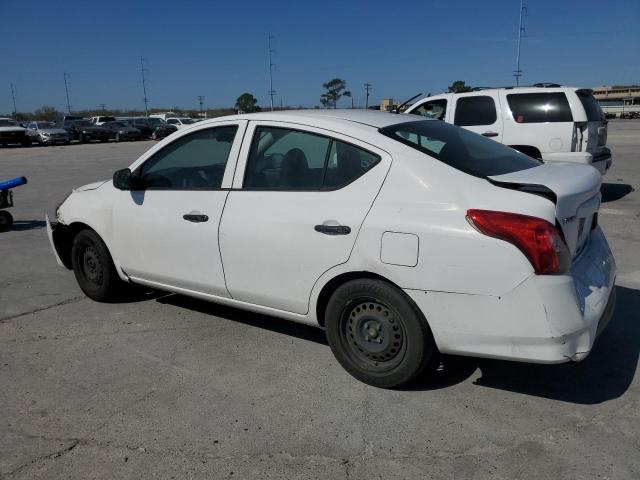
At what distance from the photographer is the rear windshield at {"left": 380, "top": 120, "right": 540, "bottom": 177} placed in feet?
10.7

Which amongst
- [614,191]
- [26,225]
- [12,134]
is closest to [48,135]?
[12,134]

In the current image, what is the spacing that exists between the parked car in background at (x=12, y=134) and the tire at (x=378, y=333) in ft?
112

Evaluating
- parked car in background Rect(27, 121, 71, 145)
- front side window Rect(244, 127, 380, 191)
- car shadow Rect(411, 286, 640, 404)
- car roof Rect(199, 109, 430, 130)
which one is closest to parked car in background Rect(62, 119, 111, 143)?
parked car in background Rect(27, 121, 71, 145)

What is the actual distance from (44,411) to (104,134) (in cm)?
3854

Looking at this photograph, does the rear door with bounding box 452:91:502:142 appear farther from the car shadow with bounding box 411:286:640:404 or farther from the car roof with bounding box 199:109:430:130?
the car shadow with bounding box 411:286:640:404

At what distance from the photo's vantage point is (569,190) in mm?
2969

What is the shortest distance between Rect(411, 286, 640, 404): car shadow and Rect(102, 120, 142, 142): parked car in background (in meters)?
38.7

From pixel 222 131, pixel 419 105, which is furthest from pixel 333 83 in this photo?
pixel 222 131

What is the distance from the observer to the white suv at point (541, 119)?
915 centimetres

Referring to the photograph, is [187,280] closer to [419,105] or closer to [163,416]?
[163,416]

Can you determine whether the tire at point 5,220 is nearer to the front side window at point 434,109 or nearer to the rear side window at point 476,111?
the front side window at point 434,109

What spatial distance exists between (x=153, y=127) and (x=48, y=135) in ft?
27.5

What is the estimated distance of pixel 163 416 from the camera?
10.2 ft

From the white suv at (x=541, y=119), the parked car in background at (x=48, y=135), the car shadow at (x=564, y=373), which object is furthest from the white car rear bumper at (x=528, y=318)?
the parked car in background at (x=48, y=135)
